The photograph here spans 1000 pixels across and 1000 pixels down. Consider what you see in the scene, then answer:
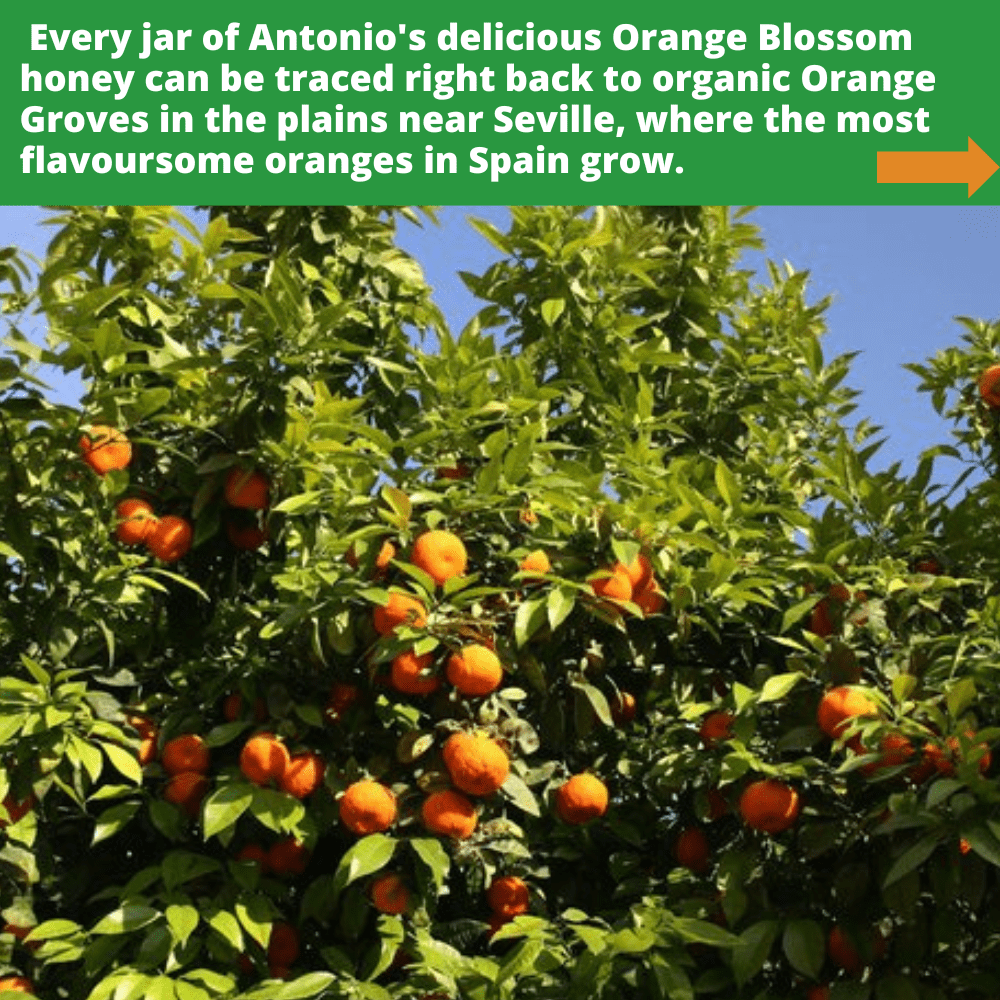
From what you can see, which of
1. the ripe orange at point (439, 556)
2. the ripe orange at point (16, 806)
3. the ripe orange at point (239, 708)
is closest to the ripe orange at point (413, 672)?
the ripe orange at point (439, 556)

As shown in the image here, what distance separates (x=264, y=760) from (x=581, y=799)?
2.30 ft

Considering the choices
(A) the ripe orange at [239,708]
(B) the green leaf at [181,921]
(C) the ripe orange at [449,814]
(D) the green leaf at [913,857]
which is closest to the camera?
(D) the green leaf at [913,857]

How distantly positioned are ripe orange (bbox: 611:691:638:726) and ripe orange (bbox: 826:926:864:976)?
70 centimetres

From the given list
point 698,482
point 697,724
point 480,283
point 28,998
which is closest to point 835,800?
point 697,724

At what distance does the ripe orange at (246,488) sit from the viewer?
3.13 m

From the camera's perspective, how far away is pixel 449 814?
2746 millimetres

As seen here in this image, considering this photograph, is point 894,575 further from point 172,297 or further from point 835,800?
point 172,297

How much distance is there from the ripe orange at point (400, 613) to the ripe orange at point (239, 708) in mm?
500

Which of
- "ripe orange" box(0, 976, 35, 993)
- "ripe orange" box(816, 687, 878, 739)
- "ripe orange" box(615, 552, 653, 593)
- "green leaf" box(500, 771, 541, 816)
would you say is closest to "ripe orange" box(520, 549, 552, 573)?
"ripe orange" box(615, 552, 653, 593)

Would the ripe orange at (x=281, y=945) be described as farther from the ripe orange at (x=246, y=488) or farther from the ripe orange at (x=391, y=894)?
the ripe orange at (x=246, y=488)

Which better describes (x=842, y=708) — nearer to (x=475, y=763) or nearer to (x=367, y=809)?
(x=475, y=763)

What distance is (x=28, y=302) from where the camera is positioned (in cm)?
340

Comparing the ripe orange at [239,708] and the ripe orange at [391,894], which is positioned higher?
the ripe orange at [239,708]
